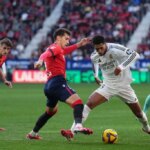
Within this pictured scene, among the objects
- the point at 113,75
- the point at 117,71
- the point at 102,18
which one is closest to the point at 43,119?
the point at 113,75

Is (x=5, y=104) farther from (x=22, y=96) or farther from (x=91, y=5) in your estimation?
(x=91, y=5)

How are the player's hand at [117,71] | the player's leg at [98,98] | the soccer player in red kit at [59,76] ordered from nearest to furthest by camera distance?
the soccer player in red kit at [59,76], the player's hand at [117,71], the player's leg at [98,98]

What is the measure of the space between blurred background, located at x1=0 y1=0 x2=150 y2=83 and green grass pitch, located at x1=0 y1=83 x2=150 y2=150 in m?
13.7

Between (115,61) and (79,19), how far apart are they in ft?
113

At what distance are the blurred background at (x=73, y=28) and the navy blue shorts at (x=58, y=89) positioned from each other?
28.0m

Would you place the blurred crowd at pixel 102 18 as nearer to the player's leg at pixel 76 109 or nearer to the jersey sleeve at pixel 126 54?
the jersey sleeve at pixel 126 54

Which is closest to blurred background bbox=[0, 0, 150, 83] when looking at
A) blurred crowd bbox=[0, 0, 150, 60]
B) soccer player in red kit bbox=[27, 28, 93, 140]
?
blurred crowd bbox=[0, 0, 150, 60]

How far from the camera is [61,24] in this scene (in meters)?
48.0

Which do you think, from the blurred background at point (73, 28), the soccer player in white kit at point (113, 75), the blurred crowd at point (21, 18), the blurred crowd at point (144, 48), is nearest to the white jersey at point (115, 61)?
the soccer player in white kit at point (113, 75)

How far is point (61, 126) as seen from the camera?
668 inches

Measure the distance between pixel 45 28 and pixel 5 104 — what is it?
970 inches

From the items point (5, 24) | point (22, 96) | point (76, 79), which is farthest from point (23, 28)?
point (22, 96)

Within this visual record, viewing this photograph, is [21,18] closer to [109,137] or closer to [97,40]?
[97,40]

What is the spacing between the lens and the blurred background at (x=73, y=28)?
4227 cm
